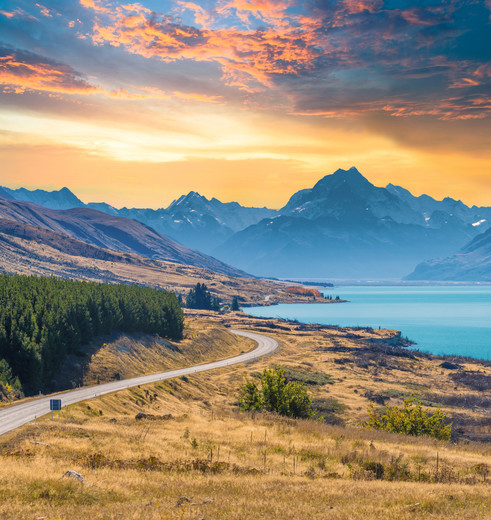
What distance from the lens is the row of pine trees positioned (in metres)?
62.9

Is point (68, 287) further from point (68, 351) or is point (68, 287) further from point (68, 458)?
point (68, 458)

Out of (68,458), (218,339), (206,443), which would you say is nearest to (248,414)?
(206,443)

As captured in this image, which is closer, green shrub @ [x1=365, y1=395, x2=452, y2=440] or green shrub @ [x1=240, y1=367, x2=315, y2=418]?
green shrub @ [x1=365, y1=395, x2=452, y2=440]

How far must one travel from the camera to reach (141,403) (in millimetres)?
58656

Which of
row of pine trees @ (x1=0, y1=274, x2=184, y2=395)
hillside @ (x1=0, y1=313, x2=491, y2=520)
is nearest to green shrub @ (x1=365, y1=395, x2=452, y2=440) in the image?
hillside @ (x1=0, y1=313, x2=491, y2=520)

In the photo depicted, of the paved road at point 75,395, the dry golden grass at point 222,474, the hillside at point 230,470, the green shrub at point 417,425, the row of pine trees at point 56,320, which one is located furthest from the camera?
the row of pine trees at point 56,320

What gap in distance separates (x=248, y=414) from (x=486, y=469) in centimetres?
2251

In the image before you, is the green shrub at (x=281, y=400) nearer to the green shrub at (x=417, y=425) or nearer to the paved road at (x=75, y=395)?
the green shrub at (x=417, y=425)

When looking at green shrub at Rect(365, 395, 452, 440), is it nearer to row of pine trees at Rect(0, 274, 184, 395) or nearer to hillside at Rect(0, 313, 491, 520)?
hillside at Rect(0, 313, 491, 520)

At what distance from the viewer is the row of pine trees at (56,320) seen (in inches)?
2475

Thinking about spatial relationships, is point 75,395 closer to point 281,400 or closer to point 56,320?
point 56,320

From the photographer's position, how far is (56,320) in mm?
71375

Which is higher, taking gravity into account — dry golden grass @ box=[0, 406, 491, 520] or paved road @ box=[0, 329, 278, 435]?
dry golden grass @ box=[0, 406, 491, 520]

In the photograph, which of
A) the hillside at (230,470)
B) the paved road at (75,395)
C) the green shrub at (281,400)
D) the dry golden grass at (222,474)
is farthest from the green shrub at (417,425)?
the paved road at (75,395)
